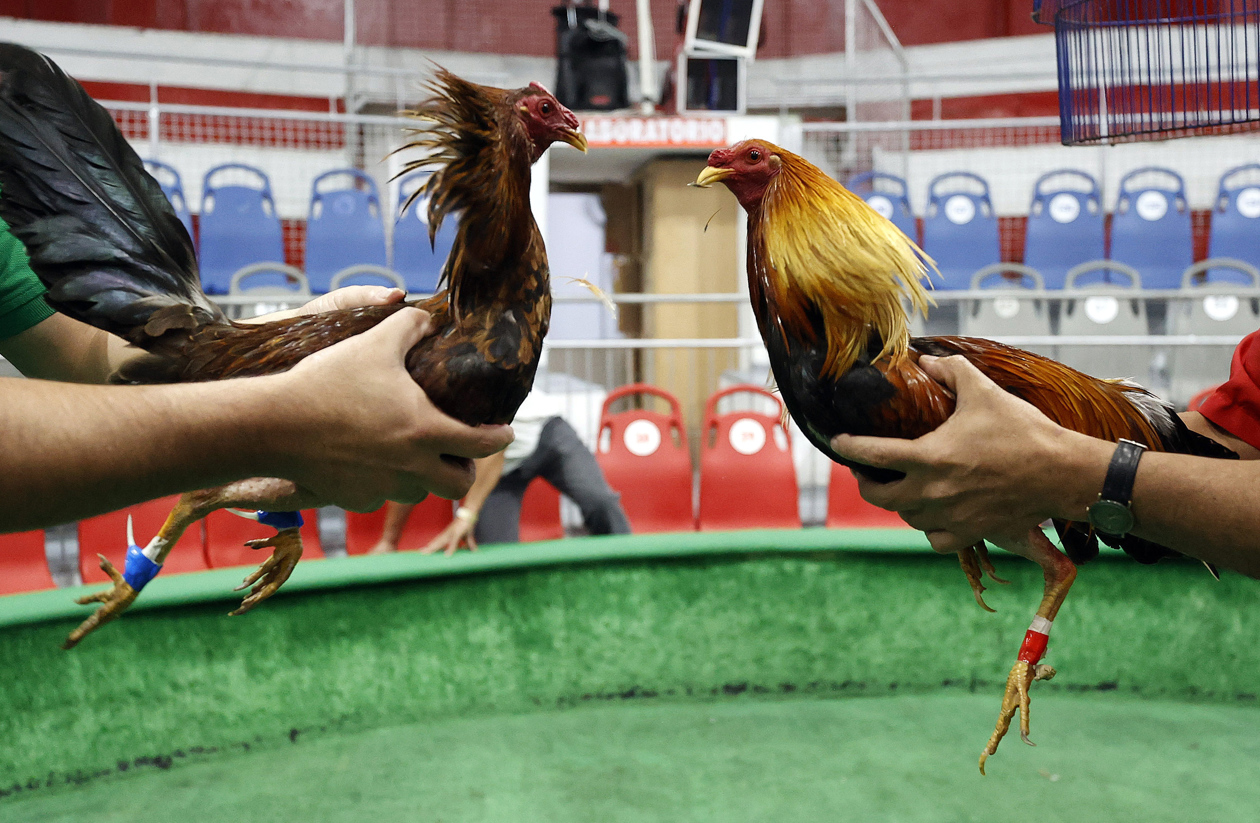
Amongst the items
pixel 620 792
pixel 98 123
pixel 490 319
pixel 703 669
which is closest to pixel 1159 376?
pixel 703 669

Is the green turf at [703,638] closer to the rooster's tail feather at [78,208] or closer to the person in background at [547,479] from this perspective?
the person in background at [547,479]

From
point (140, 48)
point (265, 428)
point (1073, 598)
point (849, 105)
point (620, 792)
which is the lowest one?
point (620, 792)

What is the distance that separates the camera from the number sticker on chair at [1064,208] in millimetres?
7516

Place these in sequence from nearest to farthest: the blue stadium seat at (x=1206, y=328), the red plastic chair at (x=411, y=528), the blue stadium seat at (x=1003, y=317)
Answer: the red plastic chair at (x=411, y=528) → the blue stadium seat at (x=1206, y=328) → the blue stadium seat at (x=1003, y=317)

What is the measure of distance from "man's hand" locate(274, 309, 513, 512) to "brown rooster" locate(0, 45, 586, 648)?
110mm

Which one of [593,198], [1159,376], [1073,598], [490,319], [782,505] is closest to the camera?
[490,319]

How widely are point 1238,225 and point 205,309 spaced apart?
26.6 ft

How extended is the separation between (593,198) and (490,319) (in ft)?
23.0

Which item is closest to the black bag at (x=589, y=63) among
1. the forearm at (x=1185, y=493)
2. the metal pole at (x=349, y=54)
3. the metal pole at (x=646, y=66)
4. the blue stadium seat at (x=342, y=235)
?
the metal pole at (x=646, y=66)

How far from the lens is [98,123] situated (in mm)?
1503

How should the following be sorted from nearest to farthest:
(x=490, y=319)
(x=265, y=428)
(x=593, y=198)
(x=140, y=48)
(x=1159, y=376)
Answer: (x=265, y=428) < (x=490, y=319) < (x=1159, y=376) < (x=593, y=198) < (x=140, y=48)

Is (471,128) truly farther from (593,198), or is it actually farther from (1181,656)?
(593,198)

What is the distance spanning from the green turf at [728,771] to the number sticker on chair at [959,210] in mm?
4908

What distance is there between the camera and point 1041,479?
1.38m
